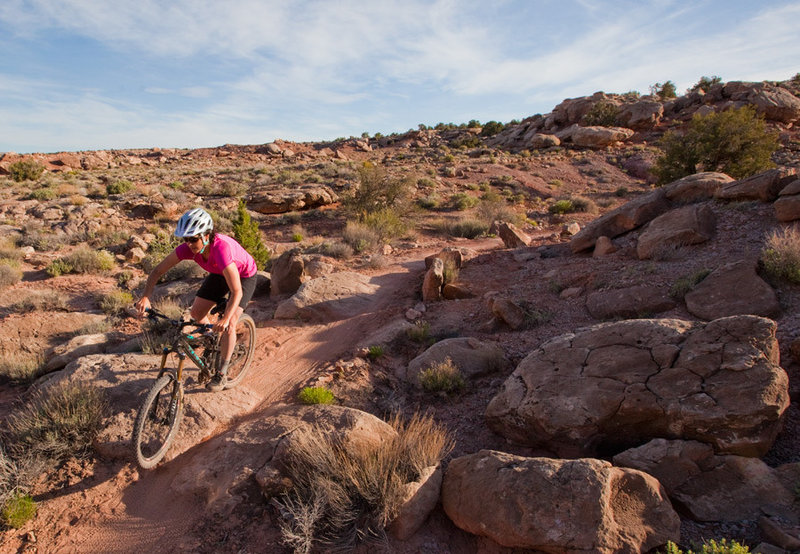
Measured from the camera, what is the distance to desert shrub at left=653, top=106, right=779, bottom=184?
1669 cm

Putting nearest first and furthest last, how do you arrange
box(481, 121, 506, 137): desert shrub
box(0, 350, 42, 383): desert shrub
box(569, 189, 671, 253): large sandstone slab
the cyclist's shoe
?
1. the cyclist's shoe
2. box(0, 350, 42, 383): desert shrub
3. box(569, 189, 671, 253): large sandstone slab
4. box(481, 121, 506, 137): desert shrub

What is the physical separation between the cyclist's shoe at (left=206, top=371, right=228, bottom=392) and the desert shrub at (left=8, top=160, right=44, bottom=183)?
30.9 m

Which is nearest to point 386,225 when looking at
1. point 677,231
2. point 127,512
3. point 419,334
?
point 419,334

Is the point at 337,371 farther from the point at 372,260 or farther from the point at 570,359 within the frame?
the point at 372,260

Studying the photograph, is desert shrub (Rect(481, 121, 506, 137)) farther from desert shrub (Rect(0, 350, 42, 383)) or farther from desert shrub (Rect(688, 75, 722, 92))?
desert shrub (Rect(0, 350, 42, 383))

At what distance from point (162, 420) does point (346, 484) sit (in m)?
2.18

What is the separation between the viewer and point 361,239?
43.8 ft

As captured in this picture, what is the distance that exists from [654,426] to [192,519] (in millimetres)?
4375

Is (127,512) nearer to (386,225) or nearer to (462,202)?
(386,225)

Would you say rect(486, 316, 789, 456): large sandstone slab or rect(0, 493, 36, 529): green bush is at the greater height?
rect(486, 316, 789, 456): large sandstone slab

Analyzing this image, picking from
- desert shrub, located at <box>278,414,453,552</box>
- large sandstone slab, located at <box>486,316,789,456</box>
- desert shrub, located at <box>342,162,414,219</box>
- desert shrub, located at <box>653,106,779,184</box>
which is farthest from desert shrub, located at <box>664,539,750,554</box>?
desert shrub, located at <box>653,106,779,184</box>

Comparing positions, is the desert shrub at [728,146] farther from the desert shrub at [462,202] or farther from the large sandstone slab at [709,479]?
the large sandstone slab at [709,479]

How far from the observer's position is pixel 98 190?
21.3m

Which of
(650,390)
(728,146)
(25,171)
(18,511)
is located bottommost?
(18,511)
